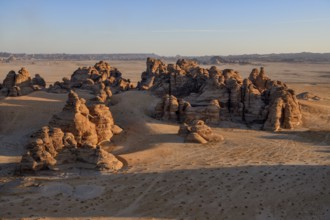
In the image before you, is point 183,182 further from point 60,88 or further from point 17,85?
point 60,88

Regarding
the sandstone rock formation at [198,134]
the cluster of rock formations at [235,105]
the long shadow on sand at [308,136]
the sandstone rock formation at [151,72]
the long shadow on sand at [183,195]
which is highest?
the sandstone rock formation at [151,72]

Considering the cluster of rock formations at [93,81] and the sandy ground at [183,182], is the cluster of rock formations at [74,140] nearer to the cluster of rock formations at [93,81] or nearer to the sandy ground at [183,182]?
the sandy ground at [183,182]

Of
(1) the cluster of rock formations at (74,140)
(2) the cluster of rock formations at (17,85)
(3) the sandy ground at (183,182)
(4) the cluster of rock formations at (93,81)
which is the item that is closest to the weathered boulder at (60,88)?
(4) the cluster of rock formations at (93,81)

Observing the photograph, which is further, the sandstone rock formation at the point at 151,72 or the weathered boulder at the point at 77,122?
the sandstone rock formation at the point at 151,72

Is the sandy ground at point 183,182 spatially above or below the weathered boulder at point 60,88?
below

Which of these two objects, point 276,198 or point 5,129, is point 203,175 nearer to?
point 276,198

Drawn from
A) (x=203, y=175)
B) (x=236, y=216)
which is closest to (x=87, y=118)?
(x=203, y=175)

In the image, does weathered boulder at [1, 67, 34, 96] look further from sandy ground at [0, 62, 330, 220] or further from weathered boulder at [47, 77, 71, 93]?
sandy ground at [0, 62, 330, 220]
